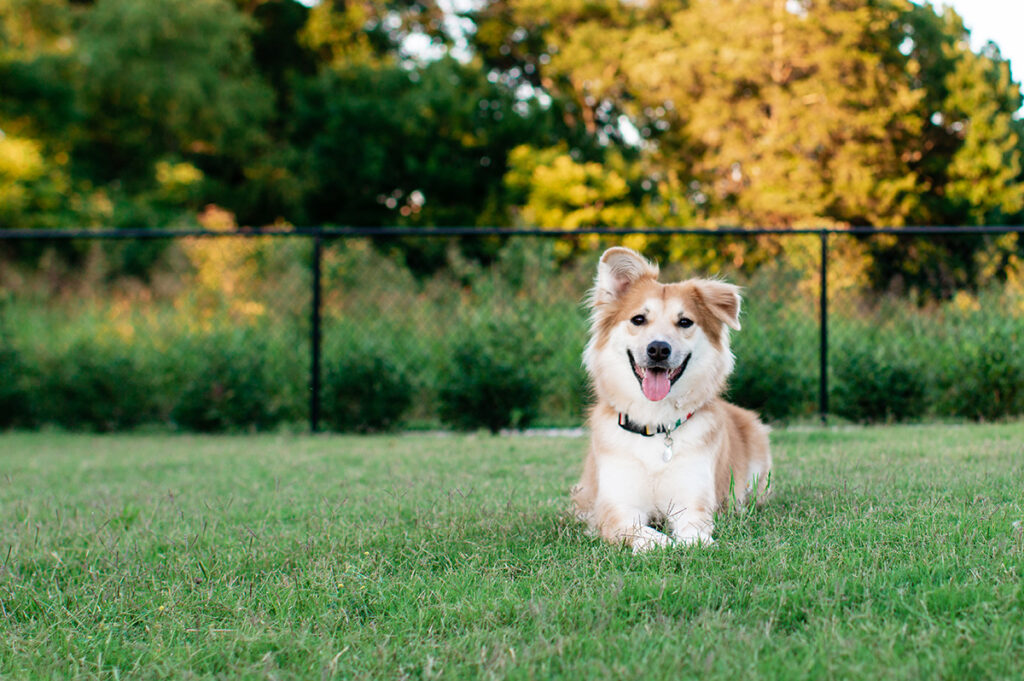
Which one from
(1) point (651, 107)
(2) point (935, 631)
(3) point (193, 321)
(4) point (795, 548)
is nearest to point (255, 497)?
(4) point (795, 548)

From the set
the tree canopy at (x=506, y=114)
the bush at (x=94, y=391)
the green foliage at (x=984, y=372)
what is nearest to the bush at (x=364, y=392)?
the bush at (x=94, y=391)

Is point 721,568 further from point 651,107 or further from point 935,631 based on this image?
point 651,107

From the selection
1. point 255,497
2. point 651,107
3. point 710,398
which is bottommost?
point 255,497

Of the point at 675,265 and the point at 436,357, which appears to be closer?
the point at 436,357

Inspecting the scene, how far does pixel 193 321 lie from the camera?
921 centimetres

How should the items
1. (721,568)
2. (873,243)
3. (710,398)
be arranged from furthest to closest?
(873,243), (710,398), (721,568)

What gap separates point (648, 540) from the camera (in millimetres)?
2926

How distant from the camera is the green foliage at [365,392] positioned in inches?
302

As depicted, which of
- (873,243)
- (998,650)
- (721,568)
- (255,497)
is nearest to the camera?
(998,650)

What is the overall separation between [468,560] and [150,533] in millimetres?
1597

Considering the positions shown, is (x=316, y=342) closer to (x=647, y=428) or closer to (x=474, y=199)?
(x=647, y=428)

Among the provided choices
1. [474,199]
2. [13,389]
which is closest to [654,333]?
[13,389]

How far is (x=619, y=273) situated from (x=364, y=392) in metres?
4.63

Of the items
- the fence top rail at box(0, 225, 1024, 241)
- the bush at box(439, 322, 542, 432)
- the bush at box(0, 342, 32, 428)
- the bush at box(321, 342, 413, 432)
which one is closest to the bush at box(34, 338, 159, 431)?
the bush at box(0, 342, 32, 428)
